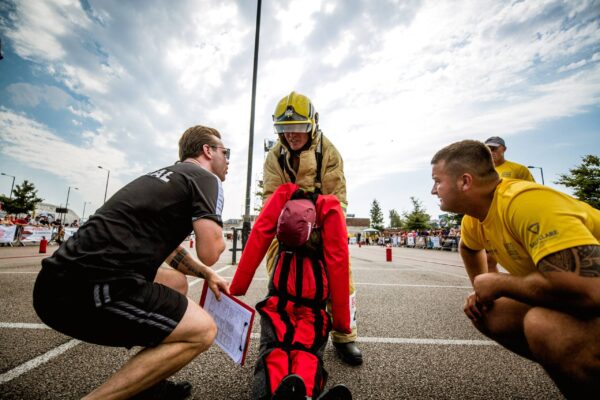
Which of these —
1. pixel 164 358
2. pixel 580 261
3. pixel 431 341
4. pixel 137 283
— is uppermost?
pixel 580 261

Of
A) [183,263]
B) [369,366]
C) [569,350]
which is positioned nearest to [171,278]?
[183,263]

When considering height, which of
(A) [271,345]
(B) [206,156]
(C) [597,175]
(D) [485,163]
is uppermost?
(C) [597,175]

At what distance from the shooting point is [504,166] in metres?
4.82

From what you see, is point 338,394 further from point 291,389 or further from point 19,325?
point 19,325

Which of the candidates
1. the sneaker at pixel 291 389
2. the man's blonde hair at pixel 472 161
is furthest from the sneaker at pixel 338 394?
the man's blonde hair at pixel 472 161

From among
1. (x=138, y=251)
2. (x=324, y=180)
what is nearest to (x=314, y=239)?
(x=324, y=180)

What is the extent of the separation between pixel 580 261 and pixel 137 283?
216 centimetres

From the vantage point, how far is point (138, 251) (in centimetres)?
147

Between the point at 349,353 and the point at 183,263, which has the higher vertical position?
the point at 183,263

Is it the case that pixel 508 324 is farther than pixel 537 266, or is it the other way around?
pixel 508 324

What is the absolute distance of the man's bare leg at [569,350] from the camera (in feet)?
4.14

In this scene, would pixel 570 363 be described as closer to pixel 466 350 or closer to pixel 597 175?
pixel 466 350

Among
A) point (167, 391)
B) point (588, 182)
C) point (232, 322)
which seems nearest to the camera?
point (167, 391)

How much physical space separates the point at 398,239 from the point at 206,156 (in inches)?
1509
